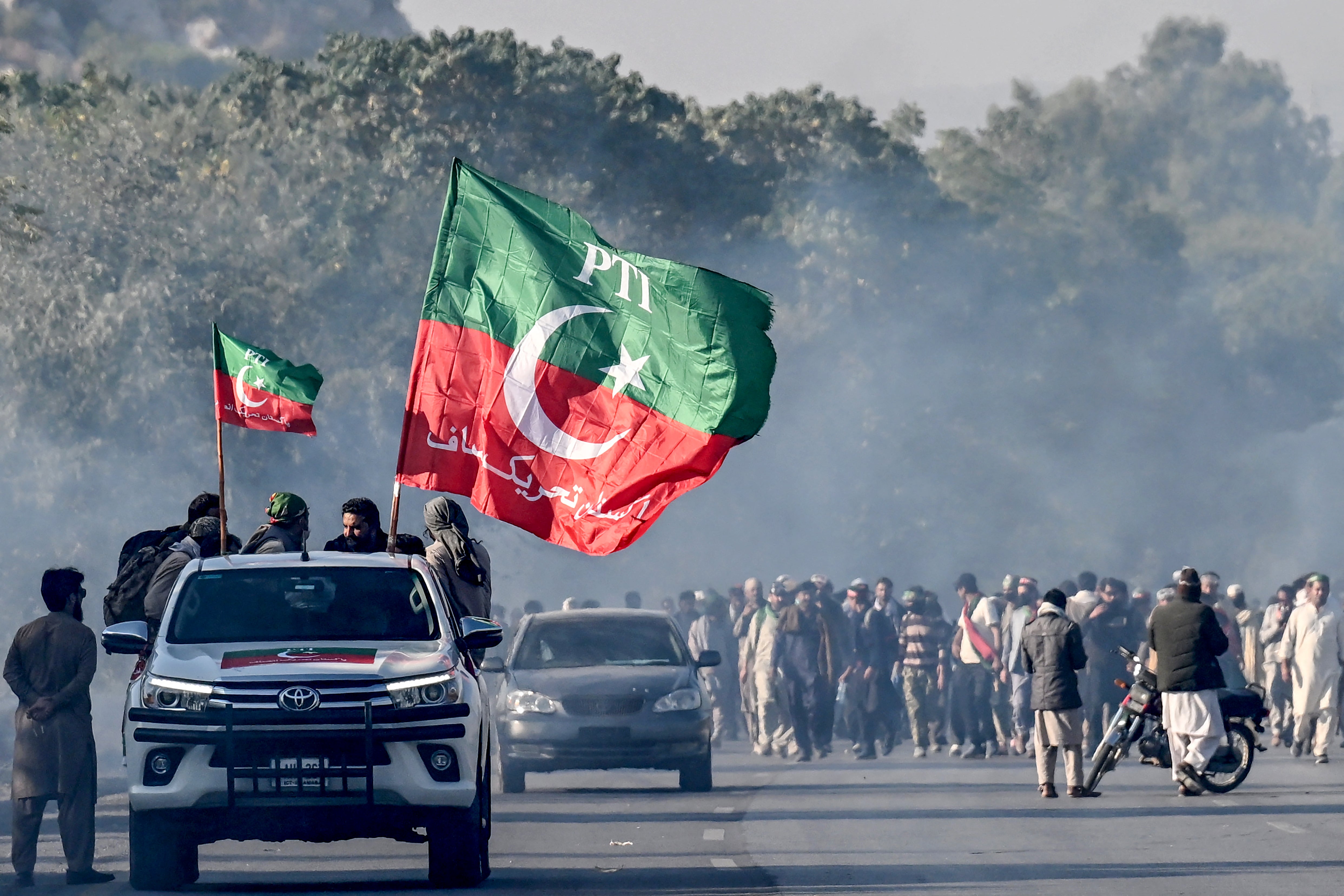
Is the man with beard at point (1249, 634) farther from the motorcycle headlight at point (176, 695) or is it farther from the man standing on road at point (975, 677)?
the motorcycle headlight at point (176, 695)

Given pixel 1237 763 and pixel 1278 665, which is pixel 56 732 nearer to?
pixel 1237 763

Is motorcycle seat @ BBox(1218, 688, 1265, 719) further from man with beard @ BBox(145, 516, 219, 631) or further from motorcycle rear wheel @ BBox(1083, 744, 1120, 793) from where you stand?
man with beard @ BBox(145, 516, 219, 631)

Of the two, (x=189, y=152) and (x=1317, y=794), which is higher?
(x=189, y=152)

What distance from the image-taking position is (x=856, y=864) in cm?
1248

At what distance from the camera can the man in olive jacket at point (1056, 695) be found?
17781mm

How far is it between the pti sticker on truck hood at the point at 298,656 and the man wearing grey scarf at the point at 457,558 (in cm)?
163

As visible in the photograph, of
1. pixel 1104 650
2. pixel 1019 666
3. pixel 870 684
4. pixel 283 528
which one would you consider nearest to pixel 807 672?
pixel 870 684

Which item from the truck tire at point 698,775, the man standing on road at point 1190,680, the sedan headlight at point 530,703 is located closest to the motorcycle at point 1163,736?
→ the man standing on road at point 1190,680

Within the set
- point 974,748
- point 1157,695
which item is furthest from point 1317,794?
point 974,748

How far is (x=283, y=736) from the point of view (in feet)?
33.8

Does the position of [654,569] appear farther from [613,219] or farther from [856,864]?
[856,864]

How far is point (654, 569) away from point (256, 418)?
47.7m

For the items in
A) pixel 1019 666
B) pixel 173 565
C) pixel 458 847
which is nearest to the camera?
pixel 458 847

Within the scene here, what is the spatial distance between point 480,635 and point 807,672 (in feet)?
46.1
